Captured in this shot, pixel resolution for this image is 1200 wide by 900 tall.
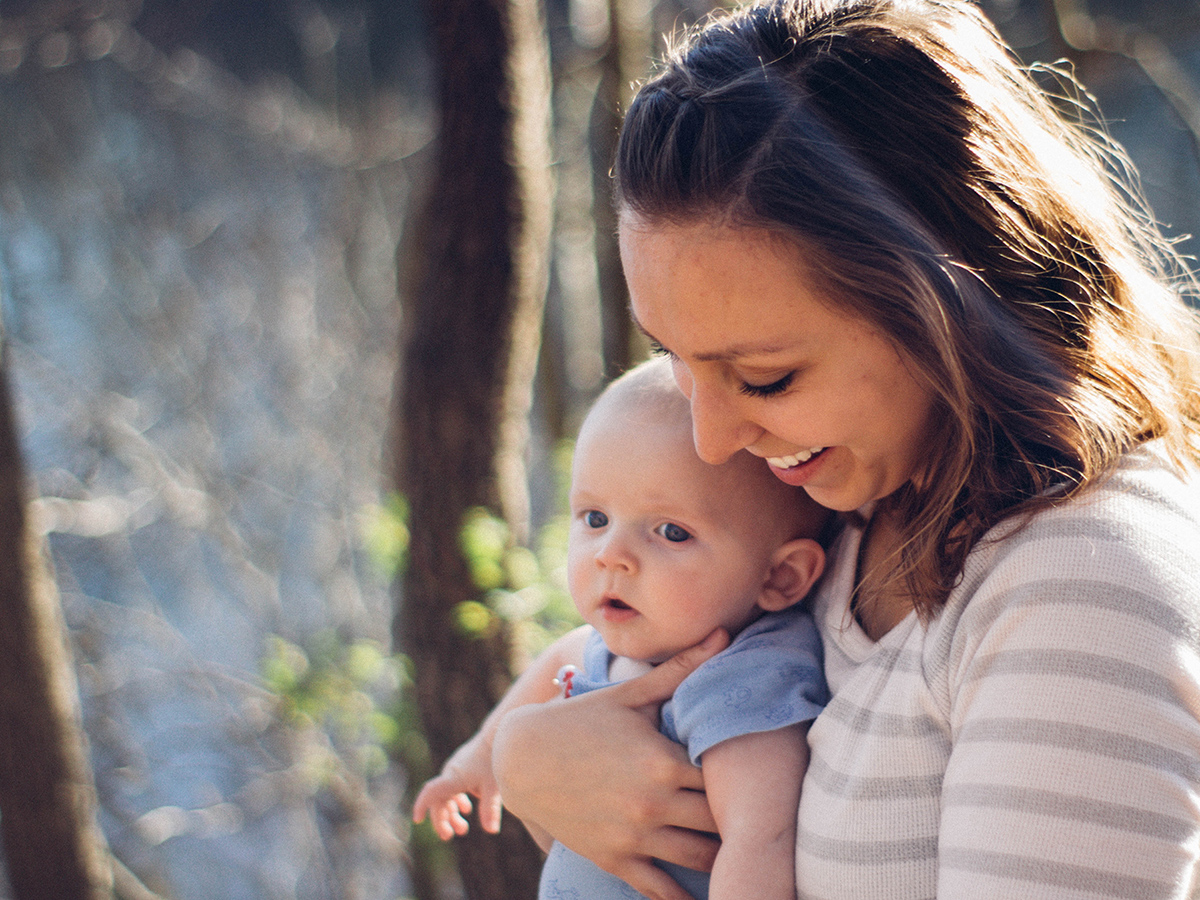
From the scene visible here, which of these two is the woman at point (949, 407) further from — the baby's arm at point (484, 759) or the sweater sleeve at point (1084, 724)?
the baby's arm at point (484, 759)

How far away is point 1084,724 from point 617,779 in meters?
0.68

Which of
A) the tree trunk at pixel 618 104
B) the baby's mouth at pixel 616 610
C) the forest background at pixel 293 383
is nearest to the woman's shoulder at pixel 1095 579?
the baby's mouth at pixel 616 610

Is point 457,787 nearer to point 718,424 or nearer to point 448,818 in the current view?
point 448,818

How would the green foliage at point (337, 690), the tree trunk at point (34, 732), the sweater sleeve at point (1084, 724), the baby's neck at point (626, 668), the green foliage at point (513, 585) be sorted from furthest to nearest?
the tree trunk at point (34, 732), the green foliage at point (337, 690), the green foliage at point (513, 585), the baby's neck at point (626, 668), the sweater sleeve at point (1084, 724)

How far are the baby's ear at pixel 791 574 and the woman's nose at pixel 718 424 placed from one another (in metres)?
0.32

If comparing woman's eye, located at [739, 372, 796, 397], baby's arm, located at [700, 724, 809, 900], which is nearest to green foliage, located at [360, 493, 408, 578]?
baby's arm, located at [700, 724, 809, 900]

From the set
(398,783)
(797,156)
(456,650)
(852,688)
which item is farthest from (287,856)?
(797,156)

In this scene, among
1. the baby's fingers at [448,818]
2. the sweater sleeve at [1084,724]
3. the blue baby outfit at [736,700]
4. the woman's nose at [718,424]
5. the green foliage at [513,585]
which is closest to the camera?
the sweater sleeve at [1084,724]

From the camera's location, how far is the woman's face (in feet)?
3.25

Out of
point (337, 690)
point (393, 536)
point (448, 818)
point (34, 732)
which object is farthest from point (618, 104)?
point (34, 732)

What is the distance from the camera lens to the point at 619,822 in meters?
1.29

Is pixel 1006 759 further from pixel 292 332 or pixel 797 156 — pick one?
pixel 292 332

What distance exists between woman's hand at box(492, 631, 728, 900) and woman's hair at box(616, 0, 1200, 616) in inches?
17.9

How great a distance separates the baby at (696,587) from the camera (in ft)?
4.00
